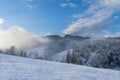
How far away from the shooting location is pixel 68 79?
14.4 metres

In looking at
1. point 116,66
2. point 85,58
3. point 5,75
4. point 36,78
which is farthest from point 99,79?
point 85,58

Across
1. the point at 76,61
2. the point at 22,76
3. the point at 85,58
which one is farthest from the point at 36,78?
the point at 85,58

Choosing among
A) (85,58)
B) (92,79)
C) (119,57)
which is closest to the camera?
(92,79)

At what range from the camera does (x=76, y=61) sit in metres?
110

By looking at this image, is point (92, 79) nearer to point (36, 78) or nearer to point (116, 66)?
point (36, 78)

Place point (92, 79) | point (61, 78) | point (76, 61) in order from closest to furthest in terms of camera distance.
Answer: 1. point (61, 78)
2. point (92, 79)
3. point (76, 61)

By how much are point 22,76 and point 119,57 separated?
107645mm

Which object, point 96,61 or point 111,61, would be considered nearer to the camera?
point 111,61

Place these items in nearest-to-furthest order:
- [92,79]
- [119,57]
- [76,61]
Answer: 1. [92,79]
2. [76,61]
3. [119,57]

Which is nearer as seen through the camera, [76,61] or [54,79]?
[54,79]

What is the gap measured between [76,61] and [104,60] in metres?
11.7

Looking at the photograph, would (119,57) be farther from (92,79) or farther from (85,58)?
(92,79)

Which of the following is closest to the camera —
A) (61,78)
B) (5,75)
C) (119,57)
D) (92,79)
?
(5,75)

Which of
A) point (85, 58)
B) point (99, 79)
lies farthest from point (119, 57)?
→ point (99, 79)
